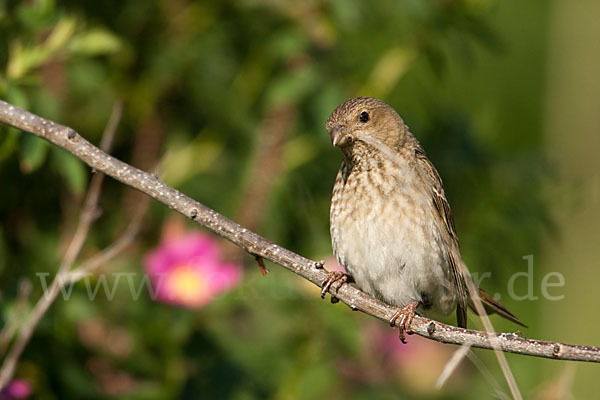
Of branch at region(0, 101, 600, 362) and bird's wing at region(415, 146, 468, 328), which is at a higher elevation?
bird's wing at region(415, 146, 468, 328)

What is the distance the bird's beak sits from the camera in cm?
322

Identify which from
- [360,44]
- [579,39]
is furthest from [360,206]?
[579,39]

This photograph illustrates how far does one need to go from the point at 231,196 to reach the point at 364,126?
3.39ft

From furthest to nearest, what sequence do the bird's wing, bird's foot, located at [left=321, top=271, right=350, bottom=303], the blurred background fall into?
1. the blurred background
2. the bird's wing
3. bird's foot, located at [left=321, top=271, right=350, bottom=303]

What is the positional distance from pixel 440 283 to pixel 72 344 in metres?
1.53

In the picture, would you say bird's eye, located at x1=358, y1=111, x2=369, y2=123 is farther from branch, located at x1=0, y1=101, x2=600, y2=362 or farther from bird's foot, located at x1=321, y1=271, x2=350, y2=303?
branch, located at x1=0, y1=101, x2=600, y2=362

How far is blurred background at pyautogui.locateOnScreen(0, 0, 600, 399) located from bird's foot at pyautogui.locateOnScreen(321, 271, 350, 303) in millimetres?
386

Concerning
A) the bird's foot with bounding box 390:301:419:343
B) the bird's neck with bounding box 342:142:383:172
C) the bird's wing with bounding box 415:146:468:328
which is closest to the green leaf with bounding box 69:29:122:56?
the bird's neck with bounding box 342:142:383:172

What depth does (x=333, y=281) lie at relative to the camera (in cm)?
295

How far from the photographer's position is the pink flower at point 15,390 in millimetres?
3172

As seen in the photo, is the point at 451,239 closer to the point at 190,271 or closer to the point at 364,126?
the point at 364,126

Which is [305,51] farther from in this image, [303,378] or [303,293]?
[303,378]

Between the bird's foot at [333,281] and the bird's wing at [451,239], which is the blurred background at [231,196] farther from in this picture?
the bird's foot at [333,281]

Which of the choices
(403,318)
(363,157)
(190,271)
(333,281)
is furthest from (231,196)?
(403,318)
